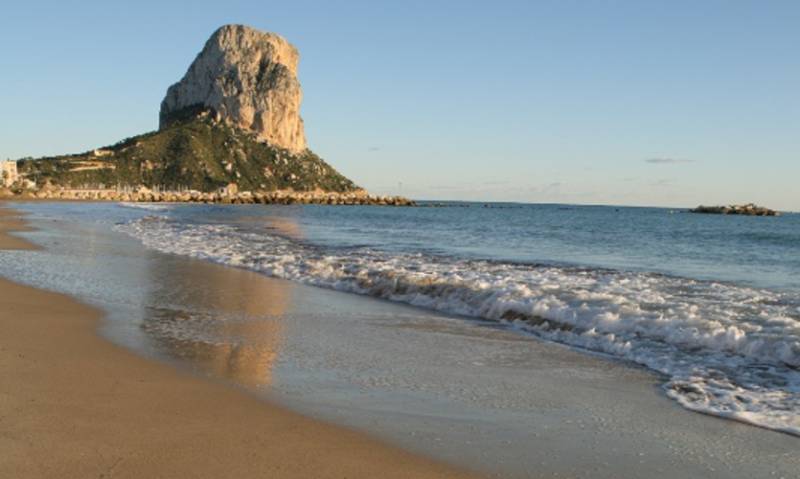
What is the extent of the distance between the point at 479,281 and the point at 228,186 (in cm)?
15986

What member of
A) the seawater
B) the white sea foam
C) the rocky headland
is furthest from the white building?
the white sea foam

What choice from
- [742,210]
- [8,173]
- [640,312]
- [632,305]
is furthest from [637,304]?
[8,173]

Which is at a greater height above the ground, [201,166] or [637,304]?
[201,166]

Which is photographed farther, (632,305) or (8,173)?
(8,173)

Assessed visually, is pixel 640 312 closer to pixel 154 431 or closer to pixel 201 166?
pixel 154 431

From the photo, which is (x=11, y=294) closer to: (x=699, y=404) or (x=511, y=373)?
(x=511, y=373)

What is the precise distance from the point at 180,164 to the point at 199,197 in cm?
3329

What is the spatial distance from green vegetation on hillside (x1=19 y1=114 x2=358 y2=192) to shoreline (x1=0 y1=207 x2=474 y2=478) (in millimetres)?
166335

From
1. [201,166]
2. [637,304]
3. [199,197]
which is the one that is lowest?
[199,197]

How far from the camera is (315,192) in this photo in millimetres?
195500

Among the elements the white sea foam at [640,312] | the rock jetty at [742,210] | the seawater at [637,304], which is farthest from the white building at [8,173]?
the rock jetty at [742,210]

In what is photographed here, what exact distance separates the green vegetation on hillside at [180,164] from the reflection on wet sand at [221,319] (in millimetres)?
156952

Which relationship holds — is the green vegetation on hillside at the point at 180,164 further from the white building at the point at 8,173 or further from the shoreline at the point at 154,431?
the shoreline at the point at 154,431

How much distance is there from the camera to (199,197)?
14400 centimetres
